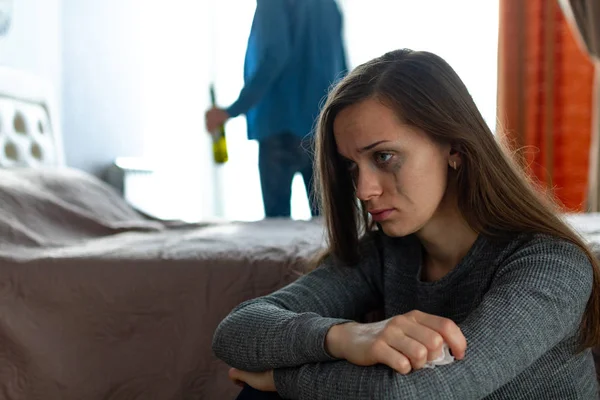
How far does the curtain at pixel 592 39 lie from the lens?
3.42 meters

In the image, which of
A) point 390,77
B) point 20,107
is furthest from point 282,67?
point 390,77

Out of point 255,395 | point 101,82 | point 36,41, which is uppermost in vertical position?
point 36,41

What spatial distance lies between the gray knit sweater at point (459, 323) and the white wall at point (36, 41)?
2.03 m

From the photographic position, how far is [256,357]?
1023 millimetres

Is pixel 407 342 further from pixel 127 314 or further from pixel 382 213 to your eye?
pixel 127 314

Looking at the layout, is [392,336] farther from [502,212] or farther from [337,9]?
[337,9]

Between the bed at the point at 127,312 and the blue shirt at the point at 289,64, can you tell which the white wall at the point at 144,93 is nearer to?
the blue shirt at the point at 289,64

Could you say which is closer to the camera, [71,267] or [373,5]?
[71,267]

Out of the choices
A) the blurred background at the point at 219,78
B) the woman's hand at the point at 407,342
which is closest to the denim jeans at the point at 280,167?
the blurred background at the point at 219,78

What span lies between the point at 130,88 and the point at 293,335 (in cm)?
315

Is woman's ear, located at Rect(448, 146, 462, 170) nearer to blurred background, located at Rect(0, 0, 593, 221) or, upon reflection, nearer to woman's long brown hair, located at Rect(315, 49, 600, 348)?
woman's long brown hair, located at Rect(315, 49, 600, 348)

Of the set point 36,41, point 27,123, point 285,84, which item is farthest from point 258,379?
point 36,41

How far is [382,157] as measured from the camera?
A: 1.04 m

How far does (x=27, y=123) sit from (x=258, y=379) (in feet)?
6.68
